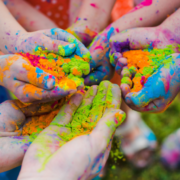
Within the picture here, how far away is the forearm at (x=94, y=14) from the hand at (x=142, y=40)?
0.78ft

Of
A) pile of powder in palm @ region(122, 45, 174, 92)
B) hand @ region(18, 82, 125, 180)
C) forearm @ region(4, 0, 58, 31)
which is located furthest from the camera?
forearm @ region(4, 0, 58, 31)

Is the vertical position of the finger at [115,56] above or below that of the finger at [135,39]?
below

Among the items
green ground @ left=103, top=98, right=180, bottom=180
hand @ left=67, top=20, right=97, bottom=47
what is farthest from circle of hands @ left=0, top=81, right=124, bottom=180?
green ground @ left=103, top=98, right=180, bottom=180

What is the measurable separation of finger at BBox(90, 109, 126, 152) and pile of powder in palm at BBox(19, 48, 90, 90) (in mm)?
150

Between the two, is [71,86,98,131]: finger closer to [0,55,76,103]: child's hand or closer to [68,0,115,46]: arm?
[0,55,76,103]: child's hand

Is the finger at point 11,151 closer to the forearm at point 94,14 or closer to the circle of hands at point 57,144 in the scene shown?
the circle of hands at point 57,144

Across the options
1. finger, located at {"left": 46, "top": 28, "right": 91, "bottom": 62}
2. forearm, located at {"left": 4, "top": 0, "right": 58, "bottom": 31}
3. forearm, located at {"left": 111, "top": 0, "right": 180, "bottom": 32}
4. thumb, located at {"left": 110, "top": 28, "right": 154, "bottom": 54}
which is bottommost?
forearm, located at {"left": 4, "top": 0, "right": 58, "bottom": 31}

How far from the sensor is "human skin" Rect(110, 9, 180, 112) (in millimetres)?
625

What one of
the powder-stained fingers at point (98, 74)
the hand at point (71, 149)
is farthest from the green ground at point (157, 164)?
the hand at point (71, 149)

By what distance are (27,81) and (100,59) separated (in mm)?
385

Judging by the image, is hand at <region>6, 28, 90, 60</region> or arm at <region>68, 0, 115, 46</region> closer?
hand at <region>6, 28, 90, 60</region>

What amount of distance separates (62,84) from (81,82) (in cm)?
7

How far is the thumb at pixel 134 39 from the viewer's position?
30.6 inches

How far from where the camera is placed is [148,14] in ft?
2.91
